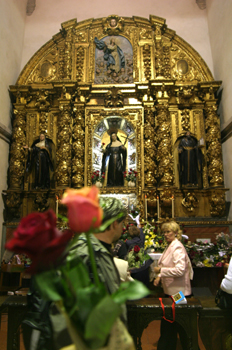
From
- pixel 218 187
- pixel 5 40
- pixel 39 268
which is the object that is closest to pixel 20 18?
pixel 5 40

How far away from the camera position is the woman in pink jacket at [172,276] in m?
3.39

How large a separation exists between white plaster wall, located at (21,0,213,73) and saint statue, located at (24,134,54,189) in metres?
3.64

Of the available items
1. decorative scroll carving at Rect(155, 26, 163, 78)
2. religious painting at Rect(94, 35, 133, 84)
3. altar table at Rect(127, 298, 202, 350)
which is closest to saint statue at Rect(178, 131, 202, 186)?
decorative scroll carving at Rect(155, 26, 163, 78)

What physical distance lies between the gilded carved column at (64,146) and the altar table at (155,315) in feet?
22.4

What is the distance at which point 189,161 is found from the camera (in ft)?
31.5

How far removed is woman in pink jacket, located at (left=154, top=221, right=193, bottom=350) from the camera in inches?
134

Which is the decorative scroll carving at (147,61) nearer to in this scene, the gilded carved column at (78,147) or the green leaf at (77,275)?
the gilded carved column at (78,147)

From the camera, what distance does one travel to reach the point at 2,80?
382 inches

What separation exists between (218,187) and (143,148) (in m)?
2.78

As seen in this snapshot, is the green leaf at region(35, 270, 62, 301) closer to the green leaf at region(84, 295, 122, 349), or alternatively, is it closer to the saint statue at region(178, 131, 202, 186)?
the green leaf at region(84, 295, 122, 349)

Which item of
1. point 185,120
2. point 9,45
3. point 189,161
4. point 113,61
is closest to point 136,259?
point 189,161

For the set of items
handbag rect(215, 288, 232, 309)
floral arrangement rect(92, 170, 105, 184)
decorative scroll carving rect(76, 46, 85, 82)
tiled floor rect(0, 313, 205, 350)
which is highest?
decorative scroll carving rect(76, 46, 85, 82)

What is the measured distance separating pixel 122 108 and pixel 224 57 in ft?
12.6

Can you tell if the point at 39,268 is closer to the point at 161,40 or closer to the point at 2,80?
the point at 2,80
